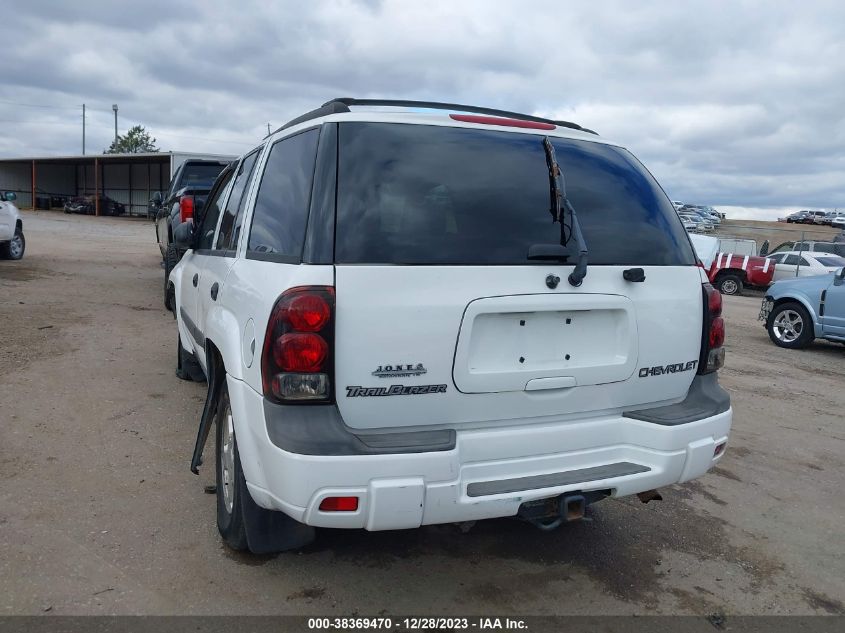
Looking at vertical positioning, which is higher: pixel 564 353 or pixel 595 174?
pixel 595 174

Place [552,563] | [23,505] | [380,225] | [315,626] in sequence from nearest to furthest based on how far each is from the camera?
[380,225]
[315,626]
[552,563]
[23,505]

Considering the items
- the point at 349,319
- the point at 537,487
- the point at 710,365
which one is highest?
the point at 349,319

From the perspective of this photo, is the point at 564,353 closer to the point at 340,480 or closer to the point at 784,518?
the point at 340,480

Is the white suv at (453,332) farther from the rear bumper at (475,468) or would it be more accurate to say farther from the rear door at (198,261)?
the rear door at (198,261)

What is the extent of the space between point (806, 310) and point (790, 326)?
34cm

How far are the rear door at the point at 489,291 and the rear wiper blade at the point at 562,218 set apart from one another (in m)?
0.03

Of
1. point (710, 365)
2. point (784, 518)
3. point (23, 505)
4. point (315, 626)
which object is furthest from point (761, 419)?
point (23, 505)

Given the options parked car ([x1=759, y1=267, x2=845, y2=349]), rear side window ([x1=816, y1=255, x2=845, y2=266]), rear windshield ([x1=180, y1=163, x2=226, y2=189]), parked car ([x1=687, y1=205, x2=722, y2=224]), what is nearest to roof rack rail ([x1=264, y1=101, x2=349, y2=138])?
parked car ([x1=759, y1=267, x2=845, y2=349])

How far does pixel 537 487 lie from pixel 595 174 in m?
1.40

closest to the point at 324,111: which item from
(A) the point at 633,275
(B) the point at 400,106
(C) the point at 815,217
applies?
(B) the point at 400,106

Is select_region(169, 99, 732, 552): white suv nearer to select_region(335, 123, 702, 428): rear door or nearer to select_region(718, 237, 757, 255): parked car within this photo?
select_region(335, 123, 702, 428): rear door

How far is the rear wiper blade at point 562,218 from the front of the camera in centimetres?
285

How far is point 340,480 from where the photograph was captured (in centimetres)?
249

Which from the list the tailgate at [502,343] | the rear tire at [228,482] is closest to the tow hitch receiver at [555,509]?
the tailgate at [502,343]
